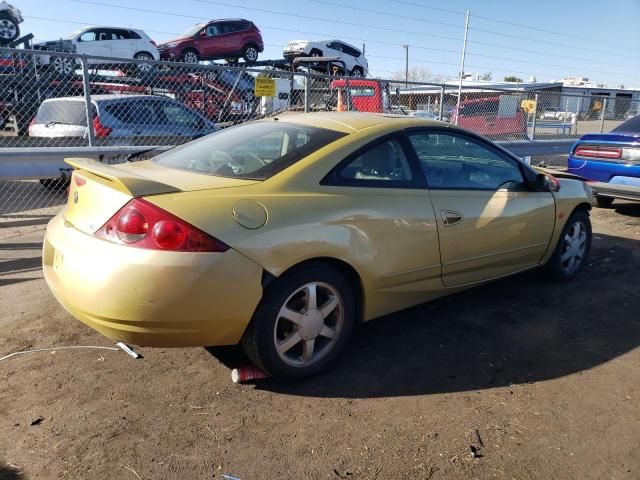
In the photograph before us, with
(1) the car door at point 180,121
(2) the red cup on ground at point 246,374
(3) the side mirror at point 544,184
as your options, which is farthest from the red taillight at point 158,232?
(1) the car door at point 180,121

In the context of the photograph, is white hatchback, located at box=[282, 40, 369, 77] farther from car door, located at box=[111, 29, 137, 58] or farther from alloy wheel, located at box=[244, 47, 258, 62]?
car door, located at box=[111, 29, 137, 58]

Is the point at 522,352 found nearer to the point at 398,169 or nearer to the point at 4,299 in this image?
the point at 398,169

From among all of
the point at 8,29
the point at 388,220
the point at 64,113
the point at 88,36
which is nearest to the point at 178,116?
the point at 64,113

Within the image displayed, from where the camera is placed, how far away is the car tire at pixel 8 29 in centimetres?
1535

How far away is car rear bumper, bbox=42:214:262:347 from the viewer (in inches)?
94.9

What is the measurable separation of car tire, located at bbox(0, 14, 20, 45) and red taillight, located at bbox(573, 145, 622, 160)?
628 inches

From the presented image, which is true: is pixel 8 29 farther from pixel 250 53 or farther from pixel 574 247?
pixel 574 247

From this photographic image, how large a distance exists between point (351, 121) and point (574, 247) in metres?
2.62

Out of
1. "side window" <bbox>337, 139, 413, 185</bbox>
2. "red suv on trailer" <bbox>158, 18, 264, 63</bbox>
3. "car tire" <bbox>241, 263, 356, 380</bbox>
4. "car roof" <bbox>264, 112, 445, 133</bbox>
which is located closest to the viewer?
"car tire" <bbox>241, 263, 356, 380</bbox>

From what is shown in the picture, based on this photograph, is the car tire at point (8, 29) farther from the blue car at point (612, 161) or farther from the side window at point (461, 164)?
the side window at point (461, 164)

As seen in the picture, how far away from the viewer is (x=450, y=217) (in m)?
3.43

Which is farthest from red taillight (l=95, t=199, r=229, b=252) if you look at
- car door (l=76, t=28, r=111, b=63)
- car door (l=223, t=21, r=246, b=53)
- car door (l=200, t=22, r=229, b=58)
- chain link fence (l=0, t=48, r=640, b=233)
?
car door (l=223, t=21, r=246, b=53)

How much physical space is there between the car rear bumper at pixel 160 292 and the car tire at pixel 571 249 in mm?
→ 3084

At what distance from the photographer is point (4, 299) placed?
399cm
